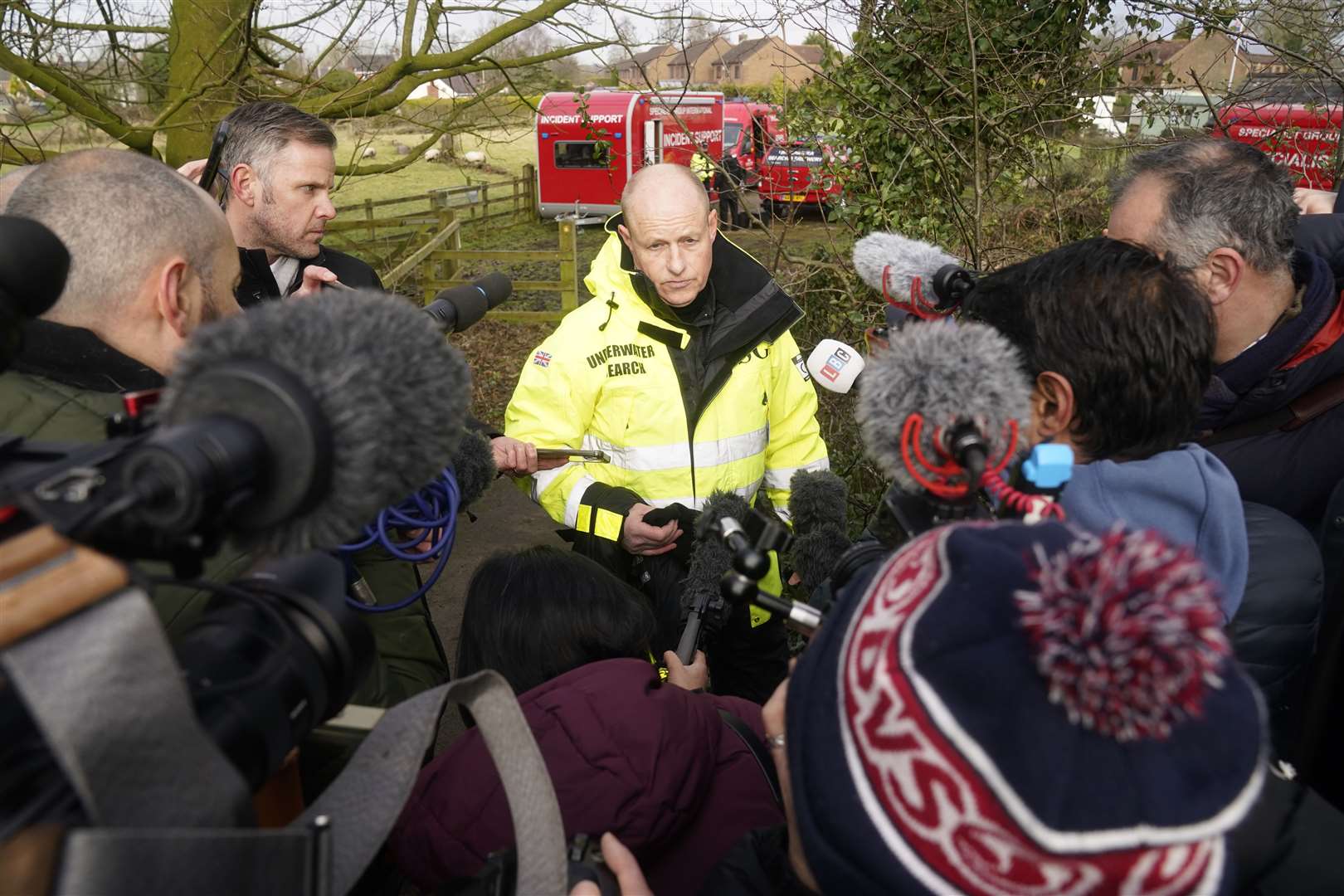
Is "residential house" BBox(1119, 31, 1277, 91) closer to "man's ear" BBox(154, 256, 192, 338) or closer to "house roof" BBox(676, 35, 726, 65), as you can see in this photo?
"house roof" BBox(676, 35, 726, 65)

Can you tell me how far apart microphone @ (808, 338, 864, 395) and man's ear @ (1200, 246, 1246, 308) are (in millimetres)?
850

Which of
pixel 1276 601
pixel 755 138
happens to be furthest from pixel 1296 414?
pixel 755 138

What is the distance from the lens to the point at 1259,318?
6.69ft

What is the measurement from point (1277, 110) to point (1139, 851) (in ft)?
16.5

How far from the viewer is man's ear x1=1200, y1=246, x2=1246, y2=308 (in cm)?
199

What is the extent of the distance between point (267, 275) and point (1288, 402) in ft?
9.54

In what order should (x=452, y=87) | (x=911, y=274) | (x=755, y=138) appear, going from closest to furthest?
(x=911, y=274), (x=755, y=138), (x=452, y=87)

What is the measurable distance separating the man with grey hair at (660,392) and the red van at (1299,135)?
8.93ft

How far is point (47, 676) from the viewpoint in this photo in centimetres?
59

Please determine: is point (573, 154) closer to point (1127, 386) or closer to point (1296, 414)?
point (1296, 414)

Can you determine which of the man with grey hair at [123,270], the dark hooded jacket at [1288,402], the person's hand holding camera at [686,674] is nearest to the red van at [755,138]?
the dark hooded jacket at [1288,402]

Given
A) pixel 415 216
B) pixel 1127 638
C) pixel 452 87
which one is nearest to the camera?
pixel 1127 638

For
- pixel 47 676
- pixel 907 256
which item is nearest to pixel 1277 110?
pixel 907 256

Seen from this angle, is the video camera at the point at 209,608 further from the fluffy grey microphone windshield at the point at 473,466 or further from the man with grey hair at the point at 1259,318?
the man with grey hair at the point at 1259,318
